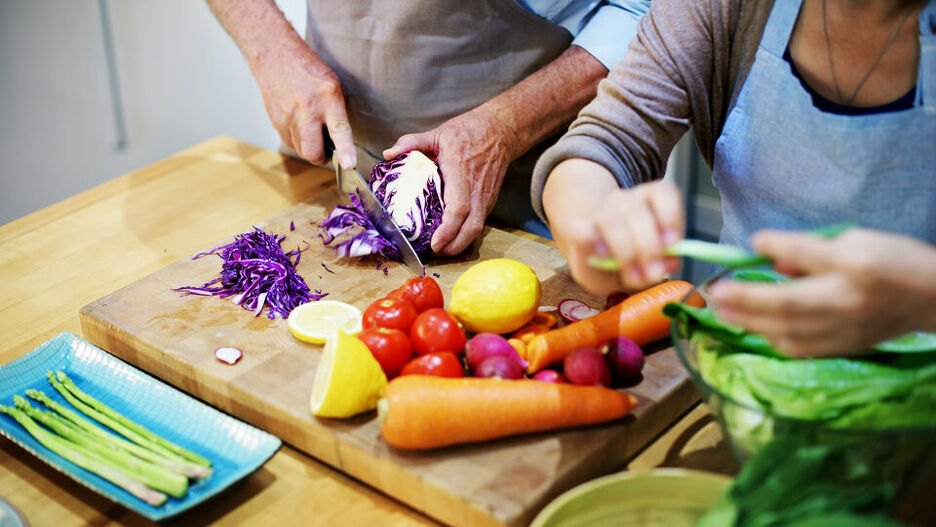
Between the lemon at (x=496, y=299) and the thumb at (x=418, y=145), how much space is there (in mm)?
562

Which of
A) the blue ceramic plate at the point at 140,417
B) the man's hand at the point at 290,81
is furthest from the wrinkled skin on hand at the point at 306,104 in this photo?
the blue ceramic plate at the point at 140,417

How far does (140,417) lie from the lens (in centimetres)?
150

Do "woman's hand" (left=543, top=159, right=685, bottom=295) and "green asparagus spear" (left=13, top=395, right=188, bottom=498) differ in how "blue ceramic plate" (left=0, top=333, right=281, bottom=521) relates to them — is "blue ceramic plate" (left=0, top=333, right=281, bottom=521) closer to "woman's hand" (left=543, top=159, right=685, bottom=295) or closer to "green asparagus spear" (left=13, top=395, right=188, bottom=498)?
"green asparagus spear" (left=13, top=395, right=188, bottom=498)

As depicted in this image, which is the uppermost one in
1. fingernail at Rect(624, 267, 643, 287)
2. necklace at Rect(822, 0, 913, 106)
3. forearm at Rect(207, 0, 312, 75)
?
necklace at Rect(822, 0, 913, 106)

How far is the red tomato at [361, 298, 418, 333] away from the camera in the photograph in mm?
1560

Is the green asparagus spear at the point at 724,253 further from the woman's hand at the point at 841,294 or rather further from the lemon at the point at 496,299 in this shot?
the lemon at the point at 496,299

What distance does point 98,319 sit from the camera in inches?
68.9

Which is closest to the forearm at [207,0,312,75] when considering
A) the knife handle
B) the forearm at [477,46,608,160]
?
the knife handle

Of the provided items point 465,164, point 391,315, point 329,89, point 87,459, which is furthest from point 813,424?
point 329,89

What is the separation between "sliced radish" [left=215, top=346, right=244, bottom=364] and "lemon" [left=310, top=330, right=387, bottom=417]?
248 mm

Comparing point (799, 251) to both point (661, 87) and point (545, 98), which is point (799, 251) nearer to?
point (661, 87)

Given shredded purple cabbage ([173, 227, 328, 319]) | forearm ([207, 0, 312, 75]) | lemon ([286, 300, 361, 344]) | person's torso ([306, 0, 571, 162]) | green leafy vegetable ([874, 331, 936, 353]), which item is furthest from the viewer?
forearm ([207, 0, 312, 75])

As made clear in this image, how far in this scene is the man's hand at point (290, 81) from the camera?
2166 mm

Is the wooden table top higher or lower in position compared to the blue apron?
lower
